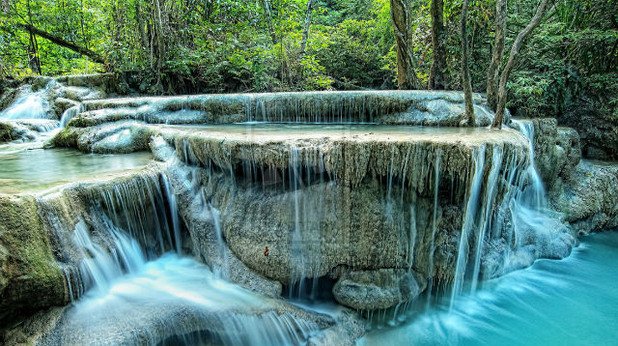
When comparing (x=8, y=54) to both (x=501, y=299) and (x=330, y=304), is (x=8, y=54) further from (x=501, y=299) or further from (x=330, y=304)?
(x=501, y=299)

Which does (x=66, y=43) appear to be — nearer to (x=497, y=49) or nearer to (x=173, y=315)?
(x=173, y=315)

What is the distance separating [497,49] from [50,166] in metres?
6.70

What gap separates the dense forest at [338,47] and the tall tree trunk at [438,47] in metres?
0.02

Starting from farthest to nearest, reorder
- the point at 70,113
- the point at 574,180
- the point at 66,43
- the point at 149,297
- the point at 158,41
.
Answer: the point at 66,43, the point at 158,41, the point at 70,113, the point at 574,180, the point at 149,297

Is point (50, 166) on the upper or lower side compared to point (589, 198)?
upper

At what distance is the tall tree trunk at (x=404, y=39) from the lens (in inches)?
362

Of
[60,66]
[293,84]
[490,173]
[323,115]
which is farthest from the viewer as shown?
[60,66]

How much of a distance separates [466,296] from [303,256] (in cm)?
232

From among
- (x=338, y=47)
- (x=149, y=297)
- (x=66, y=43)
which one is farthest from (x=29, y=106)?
(x=338, y=47)

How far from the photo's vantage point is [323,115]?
7.46 m

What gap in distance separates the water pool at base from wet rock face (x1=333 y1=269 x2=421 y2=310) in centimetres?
36

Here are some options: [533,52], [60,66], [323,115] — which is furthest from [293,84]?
[60,66]

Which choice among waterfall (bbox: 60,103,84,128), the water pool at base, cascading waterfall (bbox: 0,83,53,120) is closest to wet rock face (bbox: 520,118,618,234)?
the water pool at base

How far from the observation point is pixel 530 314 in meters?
4.97
